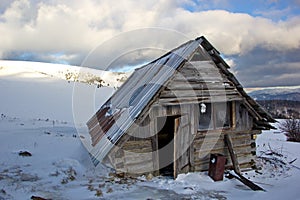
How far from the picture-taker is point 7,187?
252 inches

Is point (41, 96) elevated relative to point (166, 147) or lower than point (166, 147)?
elevated

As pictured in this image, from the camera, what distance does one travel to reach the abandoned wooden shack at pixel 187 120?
7.70 meters

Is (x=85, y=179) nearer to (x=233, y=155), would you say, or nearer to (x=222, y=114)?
(x=233, y=155)

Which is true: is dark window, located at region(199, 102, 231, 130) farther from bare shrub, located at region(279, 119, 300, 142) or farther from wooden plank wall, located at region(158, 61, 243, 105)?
bare shrub, located at region(279, 119, 300, 142)

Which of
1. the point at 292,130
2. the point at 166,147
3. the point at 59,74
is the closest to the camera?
the point at 166,147

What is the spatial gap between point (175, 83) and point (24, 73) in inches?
1403

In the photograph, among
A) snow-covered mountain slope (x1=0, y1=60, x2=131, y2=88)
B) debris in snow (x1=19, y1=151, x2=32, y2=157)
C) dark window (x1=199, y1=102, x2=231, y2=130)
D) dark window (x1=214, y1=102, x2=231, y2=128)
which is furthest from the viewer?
snow-covered mountain slope (x1=0, y1=60, x2=131, y2=88)

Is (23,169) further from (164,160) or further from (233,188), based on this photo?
(233,188)

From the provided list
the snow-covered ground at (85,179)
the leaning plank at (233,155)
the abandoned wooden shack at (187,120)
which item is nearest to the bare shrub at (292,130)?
the snow-covered ground at (85,179)

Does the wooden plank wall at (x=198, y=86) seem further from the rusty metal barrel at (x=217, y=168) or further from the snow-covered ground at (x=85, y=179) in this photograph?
the snow-covered ground at (x=85, y=179)

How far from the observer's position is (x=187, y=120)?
8.52 m

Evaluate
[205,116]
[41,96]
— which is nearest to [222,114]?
[205,116]

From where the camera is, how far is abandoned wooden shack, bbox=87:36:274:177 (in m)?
7.70

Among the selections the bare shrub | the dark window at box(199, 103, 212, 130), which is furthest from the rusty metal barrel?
the bare shrub
